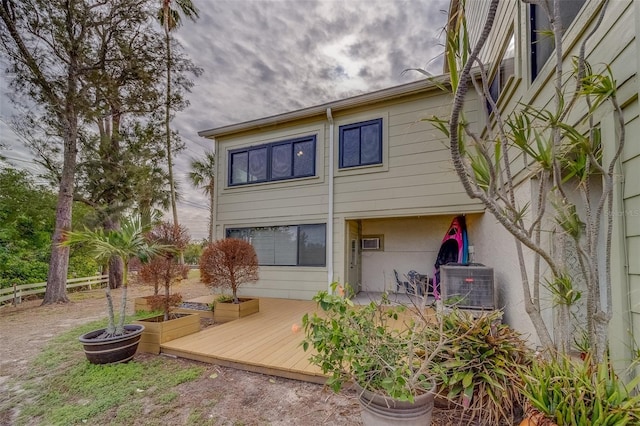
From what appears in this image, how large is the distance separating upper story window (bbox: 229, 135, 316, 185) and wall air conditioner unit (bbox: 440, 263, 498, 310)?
4111mm

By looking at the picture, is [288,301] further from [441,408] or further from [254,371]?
[441,408]

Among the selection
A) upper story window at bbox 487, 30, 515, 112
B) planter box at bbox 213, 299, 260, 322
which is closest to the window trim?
upper story window at bbox 487, 30, 515, 112

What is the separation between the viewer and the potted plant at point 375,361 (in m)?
1.98

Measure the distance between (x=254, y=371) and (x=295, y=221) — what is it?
4183mm

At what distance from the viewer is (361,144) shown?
6719 millimetres

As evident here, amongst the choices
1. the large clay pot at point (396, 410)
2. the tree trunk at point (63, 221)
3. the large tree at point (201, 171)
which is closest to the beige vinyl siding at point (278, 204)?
the tree trunk at point (63, 221)

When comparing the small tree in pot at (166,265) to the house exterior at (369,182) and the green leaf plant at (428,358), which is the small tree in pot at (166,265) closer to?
the house exterior at (369,182)

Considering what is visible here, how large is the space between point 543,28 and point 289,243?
6.09 m

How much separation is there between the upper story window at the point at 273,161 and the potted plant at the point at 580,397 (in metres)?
6.00

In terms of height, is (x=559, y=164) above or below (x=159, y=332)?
above

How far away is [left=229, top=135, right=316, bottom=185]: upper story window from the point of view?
7.24 m

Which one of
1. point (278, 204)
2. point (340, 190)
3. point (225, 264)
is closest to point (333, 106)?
point (340, 190)

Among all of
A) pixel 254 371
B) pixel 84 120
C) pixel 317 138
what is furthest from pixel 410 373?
pixel 84 120

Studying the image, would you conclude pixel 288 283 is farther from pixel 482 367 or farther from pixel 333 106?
pixel 482 367
